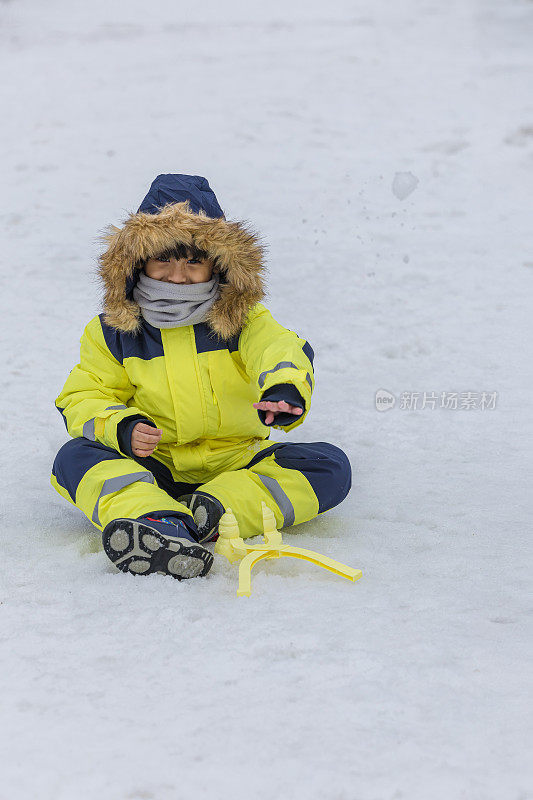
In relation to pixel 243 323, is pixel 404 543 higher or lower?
lower

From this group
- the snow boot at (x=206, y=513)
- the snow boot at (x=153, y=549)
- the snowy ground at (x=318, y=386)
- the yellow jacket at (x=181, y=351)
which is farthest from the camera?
the yellow jacket at (x=181, y=351)

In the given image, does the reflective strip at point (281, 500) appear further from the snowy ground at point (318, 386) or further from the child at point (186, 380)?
the snowy ground at point (318, 386)

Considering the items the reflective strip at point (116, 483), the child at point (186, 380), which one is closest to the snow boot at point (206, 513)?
the child at point (186, 380)

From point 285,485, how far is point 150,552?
20.7 inches

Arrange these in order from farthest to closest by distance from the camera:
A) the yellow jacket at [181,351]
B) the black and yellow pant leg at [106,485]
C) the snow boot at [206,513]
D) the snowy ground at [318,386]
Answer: the yellow jacket at [181,351]
the snow boot at [206,513]
the black and yellow pant leg at [106,485]
the snowy ground at [318,386]

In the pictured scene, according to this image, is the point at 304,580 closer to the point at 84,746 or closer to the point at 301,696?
the point at 301,696

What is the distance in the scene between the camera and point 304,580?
208cm

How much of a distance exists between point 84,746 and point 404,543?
3.83 feet

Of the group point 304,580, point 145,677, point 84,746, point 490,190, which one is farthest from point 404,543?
point 490,190

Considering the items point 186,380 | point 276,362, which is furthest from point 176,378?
point 276,362

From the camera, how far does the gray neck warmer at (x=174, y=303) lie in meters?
2.39

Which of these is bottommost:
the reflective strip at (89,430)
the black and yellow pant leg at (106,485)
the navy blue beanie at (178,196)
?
the black and yellow pant leg at (106,485)

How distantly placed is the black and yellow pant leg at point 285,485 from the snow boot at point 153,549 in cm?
28

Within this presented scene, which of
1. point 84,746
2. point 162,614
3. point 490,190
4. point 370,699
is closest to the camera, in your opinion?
point 84,746
